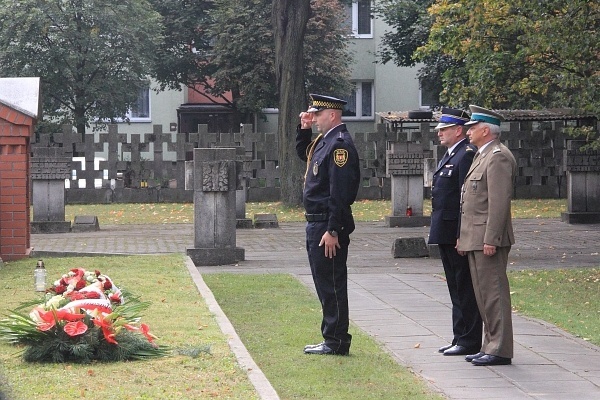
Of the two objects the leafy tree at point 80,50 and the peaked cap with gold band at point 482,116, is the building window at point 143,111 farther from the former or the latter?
the peaked cap with gold band at point 482,116

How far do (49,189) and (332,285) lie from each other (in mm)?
16072

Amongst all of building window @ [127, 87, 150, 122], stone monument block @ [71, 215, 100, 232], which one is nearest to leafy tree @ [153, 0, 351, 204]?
building window @ [127, 87, 150, 122]

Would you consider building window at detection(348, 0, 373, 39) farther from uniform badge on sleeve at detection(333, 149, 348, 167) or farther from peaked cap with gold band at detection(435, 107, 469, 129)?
uniform badge on sleeve at detection(333, 149, 348, 167)

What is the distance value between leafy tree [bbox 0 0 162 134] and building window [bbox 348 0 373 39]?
12297mm

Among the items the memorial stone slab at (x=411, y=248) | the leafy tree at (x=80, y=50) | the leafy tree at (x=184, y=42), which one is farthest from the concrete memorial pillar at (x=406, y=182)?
the leafy tree at (x=184, y=42)

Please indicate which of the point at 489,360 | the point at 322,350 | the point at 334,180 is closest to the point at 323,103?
the point at 334,180

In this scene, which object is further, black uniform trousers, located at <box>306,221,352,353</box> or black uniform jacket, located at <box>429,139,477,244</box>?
black uniform jacket, located at <box>429,139,477,244</box>

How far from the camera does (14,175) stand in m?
14.5

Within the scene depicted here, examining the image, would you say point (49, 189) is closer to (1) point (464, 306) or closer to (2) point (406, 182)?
(2) point (406, 182)

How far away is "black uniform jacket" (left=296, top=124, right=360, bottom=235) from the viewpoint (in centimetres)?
854

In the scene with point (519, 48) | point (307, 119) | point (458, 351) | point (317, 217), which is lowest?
point (458, 351)

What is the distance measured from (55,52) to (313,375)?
34629 mm

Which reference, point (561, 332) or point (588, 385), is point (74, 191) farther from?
point (588, 385)

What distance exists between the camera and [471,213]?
871 cm
